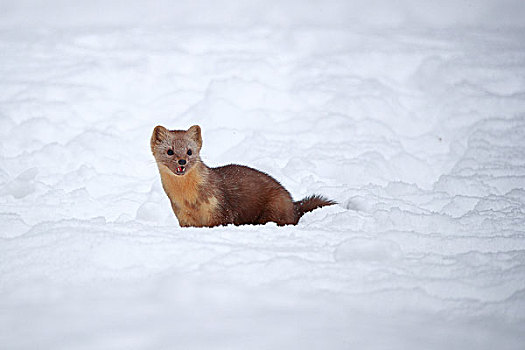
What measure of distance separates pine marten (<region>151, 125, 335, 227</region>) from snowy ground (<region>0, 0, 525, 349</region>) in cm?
21

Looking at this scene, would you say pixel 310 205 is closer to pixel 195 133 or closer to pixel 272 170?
pixel 195 133

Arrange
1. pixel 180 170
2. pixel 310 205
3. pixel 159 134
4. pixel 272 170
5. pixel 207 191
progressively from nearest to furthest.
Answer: pixel 180 170 < pixel 207 191 < pixel 159 134 < pixel 310 205 < pixel 272 170

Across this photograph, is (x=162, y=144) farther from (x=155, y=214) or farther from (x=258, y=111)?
(x=258, y=111)

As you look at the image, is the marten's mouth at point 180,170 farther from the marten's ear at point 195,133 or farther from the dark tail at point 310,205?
the dark tail at point 310,205

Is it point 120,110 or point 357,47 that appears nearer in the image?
point 120,110

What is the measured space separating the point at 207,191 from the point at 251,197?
34 centimetres

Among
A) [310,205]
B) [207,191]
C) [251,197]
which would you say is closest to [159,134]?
[207,191]

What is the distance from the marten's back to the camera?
465 centimetres

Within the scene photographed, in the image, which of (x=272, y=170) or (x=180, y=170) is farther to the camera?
(x=272, y=170)

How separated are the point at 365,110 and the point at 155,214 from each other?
10.3ft

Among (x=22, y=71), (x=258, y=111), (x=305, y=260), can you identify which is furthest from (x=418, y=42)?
(x=305, y=260)

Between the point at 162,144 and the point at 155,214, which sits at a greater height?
the point at 162,144

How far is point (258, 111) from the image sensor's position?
24.2 ft

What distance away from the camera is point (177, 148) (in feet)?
15.0
